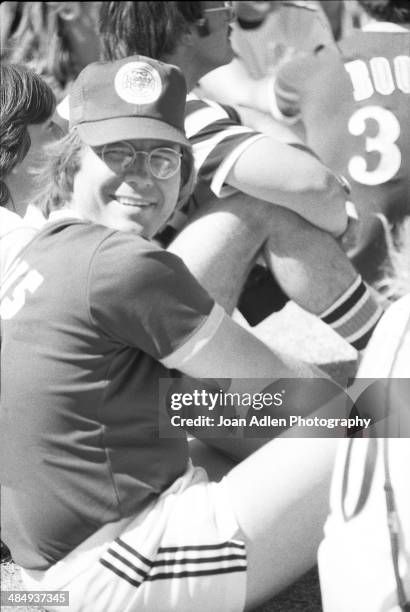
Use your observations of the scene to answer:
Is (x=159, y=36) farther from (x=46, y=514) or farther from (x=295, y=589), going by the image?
(x=295, y=589)

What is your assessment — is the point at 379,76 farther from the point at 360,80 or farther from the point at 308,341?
the point at 308,341

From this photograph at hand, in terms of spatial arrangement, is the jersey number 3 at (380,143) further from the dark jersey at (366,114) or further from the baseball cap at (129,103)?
the baseball cap at (129,103)

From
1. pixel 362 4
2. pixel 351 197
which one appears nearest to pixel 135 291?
pixel 351 197

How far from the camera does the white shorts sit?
1141 millimetres

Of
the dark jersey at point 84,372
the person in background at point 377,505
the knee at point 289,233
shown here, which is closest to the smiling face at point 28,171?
the dark jersey at point 84,372

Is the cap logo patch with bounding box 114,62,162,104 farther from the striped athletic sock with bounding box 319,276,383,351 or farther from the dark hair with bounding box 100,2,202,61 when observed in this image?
the striped athletic sock with bounding box 319,276,383,351

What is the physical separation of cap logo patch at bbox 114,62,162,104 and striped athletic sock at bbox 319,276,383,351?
644 millimetres

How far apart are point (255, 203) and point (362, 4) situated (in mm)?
562

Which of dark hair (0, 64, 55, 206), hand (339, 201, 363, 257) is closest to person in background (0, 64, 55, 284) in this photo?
dark hair (0, 64, 55, 206)

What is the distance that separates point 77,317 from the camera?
3.60 feet

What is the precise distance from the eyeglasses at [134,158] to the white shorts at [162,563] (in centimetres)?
47

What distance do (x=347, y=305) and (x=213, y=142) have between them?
42cm

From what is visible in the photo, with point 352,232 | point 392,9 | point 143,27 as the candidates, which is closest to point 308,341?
point 352,232

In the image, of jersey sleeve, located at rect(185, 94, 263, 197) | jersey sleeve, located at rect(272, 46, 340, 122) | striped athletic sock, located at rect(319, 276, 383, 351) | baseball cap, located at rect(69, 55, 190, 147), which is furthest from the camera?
jersey sleeve, located at rect(272, 46, 340, 122)
